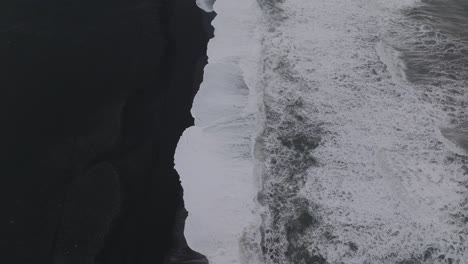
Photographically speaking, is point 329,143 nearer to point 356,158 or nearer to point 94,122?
point 356,158

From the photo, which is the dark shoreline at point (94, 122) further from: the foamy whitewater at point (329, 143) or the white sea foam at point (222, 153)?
the foamy whitewater at point (329, 143)

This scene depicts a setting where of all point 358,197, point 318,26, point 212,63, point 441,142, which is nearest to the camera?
point 358,197

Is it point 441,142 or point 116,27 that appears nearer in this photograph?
point 441,142

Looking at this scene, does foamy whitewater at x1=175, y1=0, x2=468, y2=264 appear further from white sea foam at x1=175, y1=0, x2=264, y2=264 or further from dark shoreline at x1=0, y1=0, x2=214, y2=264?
dark shoreline at x1=0, y1=0, x2=214, y2=264

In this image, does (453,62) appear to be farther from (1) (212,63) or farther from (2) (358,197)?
(1) (212,63)

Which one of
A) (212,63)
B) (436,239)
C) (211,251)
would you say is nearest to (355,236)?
(436,239)

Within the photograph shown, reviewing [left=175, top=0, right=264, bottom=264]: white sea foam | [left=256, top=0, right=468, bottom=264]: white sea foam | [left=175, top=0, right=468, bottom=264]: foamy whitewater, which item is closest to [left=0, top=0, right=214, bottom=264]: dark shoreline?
[left=175, top=0, right=264, bottom=264]: white sea foam

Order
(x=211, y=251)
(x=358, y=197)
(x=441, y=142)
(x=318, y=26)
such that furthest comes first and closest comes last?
(x=318, y=26)
(x=441, y=142)
(x=358, y=197)
(x=211, y=251)
